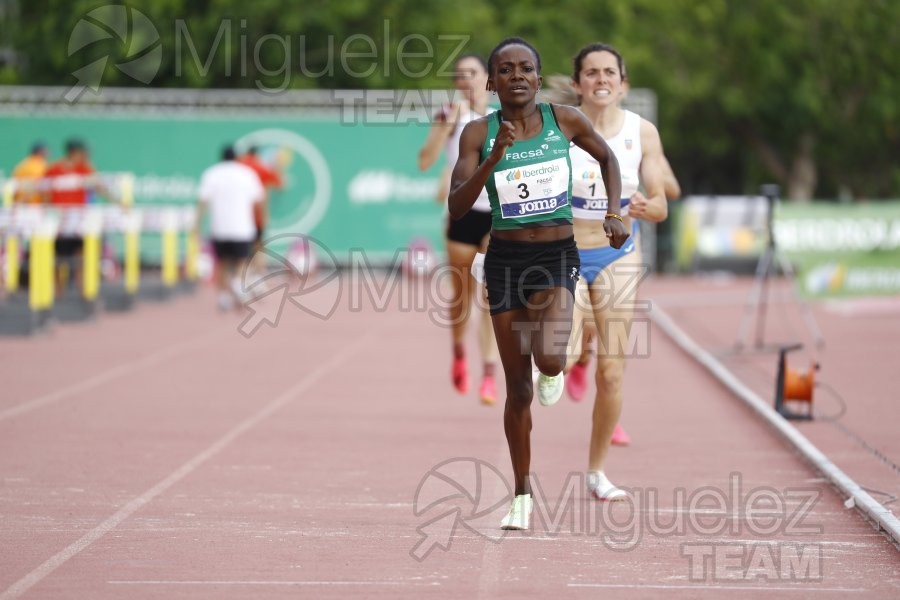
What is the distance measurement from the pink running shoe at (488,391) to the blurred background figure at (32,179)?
36.8 ft

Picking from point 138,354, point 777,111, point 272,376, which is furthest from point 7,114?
point 777,111

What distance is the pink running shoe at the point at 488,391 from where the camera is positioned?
11586 mm

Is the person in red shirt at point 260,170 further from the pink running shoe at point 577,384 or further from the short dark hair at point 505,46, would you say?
the short dark hair at point 505,46

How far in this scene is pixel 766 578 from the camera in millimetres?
6531

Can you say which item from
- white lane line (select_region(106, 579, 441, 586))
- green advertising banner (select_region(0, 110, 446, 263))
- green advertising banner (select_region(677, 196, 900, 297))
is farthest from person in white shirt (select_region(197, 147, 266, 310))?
white lane line (select_region(106, 579, 441, 586))

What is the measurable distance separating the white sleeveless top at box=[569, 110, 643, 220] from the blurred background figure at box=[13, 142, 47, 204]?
46.5ft

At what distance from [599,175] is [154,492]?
2761mm

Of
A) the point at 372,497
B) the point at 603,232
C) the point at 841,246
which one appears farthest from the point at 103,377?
the point at 841,246

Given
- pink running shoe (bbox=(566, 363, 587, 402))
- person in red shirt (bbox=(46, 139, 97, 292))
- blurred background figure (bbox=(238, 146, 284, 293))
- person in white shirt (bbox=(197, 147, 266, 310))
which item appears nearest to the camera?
pink running shoe (bbox=(566, 363, 587, 402))

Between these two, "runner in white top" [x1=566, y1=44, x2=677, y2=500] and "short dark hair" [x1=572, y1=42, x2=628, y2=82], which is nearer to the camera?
"runner in white top" [x1=566, y1=44, x2=677, y2=500]

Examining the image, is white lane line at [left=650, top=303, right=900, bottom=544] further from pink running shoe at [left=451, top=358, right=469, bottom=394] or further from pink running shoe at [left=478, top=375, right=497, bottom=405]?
pink running shoe at [left=451, top=358, right=469, bottom=394]

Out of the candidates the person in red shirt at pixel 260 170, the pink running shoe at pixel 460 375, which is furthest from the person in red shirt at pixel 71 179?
the pink running shoe at pixel 460 375

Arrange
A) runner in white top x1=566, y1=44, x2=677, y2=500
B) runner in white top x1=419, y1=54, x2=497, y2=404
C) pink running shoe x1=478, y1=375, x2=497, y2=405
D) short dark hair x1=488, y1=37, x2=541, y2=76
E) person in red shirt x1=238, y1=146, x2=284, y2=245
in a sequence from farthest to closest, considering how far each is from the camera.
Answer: person in red shirt x1=238, y1=146, x2=284, y2=245, pink running shoe x1=478, y1=375, x2=497, y2=405, runner in white top x1=419, y1=54, x2=497, y2=404, runner in white top x1=566, y1=44, x2=677, y2=500, short dark hair x1=488, y1=37, x2=541, y2=76

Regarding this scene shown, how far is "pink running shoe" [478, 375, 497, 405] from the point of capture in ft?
38.0
